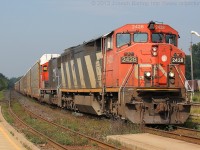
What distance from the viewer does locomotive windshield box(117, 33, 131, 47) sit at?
14.4m

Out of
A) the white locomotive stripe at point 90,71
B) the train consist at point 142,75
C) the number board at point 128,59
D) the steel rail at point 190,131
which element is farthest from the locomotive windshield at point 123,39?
the steel rail at point 190,131

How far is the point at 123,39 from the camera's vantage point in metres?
14.5

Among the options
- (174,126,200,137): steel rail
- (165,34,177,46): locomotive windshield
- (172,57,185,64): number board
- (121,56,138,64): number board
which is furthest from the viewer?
(165,34,177,46): locomotive windshield

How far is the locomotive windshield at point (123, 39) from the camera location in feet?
47.4

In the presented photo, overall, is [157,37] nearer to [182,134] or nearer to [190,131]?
[190,131]

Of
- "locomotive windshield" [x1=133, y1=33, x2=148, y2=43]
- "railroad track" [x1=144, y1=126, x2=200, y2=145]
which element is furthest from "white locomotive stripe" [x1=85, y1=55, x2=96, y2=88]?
"railroad track" [x1=144, y1=126, x2=200, y2=145]

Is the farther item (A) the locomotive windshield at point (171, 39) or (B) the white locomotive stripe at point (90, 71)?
(B) the white locomotive stripe at point (90, 71)

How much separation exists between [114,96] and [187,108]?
2968 millimetres

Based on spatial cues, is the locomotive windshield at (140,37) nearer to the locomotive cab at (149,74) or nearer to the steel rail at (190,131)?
the locomotive cab at (149,74)

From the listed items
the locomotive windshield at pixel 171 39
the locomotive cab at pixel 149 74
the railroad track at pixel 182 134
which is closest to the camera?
the railroad track at pixel 182 134

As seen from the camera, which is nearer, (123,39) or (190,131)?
(190,131)

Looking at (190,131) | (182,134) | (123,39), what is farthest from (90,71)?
(182,134)

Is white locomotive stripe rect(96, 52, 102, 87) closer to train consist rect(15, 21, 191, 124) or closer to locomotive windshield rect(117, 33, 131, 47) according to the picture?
train consist rect(15, 21, 191, 124)

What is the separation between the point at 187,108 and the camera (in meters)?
13.6
